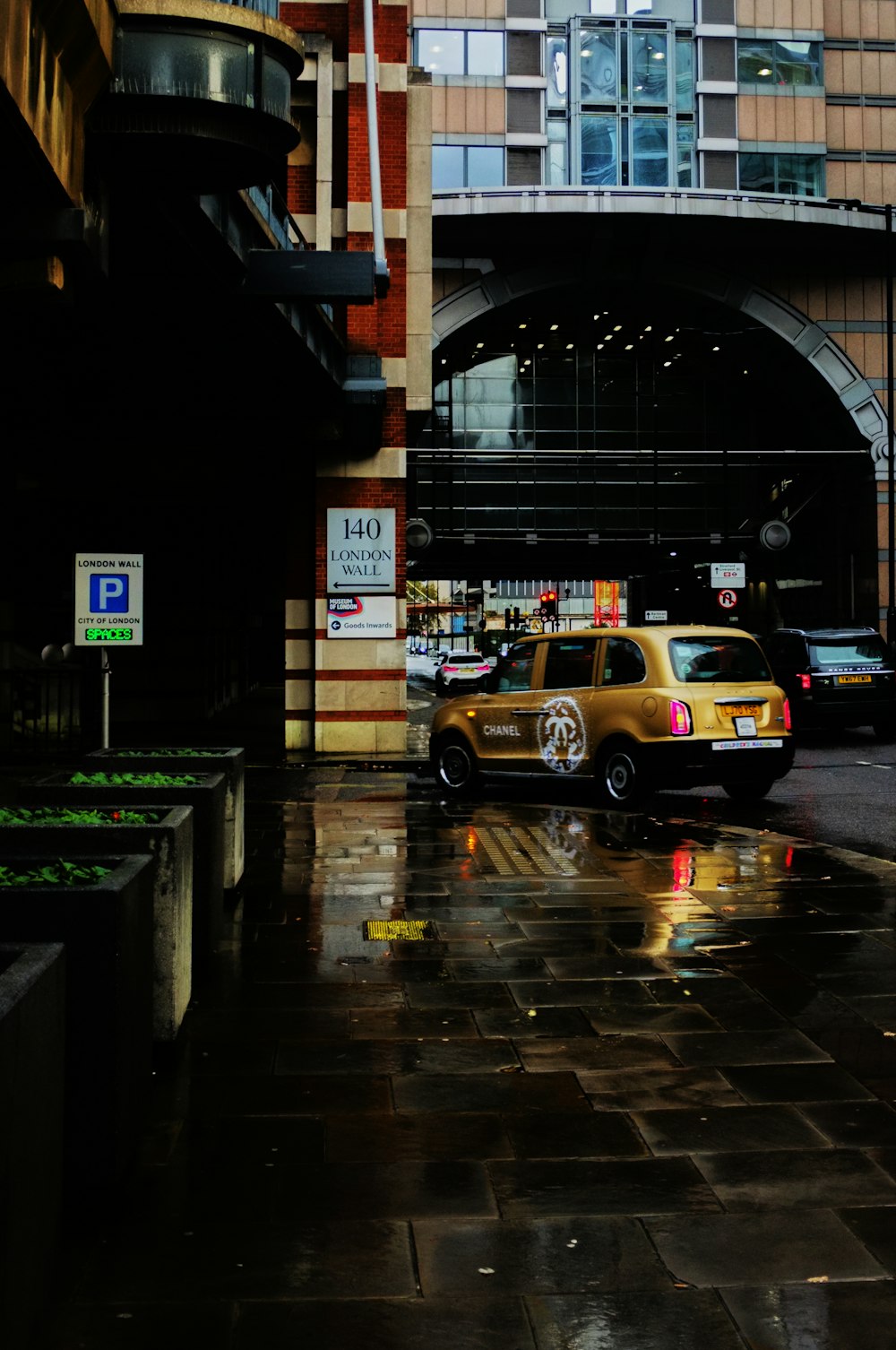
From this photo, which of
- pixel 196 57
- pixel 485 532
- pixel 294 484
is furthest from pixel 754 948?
pixel 485 532

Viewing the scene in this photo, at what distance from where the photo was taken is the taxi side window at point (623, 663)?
48.5 ft

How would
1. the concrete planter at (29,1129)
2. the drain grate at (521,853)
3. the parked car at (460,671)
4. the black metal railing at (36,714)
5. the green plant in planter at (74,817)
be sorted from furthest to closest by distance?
1. the parked car at (460,671)
2. the black metal railing at (36,714)
3. the drain grate at (521,853)
4. the green plant in planter at (74,817)
5. the concrete planter at (29,1129)

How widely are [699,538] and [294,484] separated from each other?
92.7 feet

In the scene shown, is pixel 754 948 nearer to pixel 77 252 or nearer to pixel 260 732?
pixel 77 252

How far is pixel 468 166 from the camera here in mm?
49250

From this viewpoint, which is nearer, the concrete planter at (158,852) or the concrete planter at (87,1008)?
the concrete planter at (87,1008)

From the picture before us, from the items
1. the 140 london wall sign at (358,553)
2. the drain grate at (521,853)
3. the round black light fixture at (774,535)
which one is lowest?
the drain grate at (521,853)

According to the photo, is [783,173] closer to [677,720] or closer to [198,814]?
[677,720]

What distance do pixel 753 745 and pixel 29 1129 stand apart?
1212cm

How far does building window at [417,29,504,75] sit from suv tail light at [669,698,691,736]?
40.0 meters

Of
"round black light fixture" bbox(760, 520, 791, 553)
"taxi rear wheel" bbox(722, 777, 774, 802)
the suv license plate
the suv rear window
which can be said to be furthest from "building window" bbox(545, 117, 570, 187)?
the suv license plate

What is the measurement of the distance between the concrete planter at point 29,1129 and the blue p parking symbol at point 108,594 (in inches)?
480

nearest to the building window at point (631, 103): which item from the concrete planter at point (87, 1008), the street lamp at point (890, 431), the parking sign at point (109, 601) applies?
the street lamp at point (890, 431)

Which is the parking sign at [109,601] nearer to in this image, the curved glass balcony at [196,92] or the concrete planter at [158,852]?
the curved glass balcony at [196,92]
